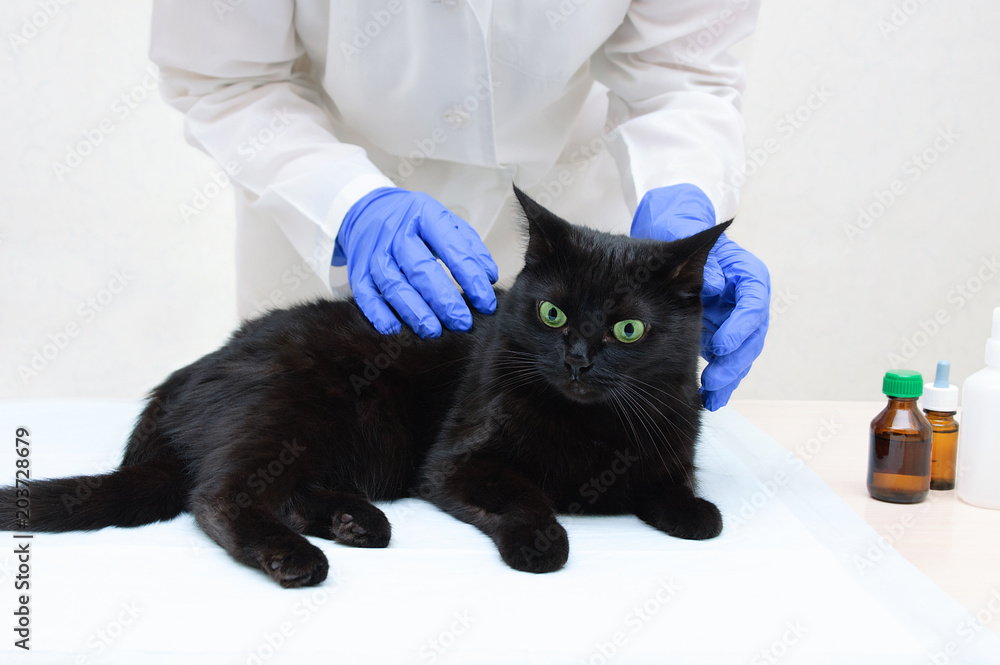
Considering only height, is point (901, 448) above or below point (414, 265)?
below

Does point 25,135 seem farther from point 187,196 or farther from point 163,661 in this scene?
point 163,661

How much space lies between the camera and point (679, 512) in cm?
103

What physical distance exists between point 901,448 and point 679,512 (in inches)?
15.5

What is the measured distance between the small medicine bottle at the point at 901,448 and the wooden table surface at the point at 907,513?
0.07ft

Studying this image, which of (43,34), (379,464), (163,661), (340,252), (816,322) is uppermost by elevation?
(43,34)

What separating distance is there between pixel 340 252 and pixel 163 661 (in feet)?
2.99

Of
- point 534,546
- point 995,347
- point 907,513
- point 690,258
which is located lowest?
point 907,513

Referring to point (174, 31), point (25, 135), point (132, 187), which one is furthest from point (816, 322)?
point (25, 135)

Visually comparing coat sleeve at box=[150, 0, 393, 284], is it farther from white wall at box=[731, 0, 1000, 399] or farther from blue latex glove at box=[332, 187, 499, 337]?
white wall at box=[731, 0, 1000, 399]

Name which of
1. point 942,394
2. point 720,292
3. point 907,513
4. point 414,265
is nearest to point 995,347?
point 942,394

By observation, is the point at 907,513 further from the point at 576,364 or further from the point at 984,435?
the point at 576,364

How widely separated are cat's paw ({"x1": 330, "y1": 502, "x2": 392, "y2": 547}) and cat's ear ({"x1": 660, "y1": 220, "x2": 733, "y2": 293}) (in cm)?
51

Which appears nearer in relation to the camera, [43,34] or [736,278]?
[736,278]

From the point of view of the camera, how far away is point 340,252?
58.4 inches
